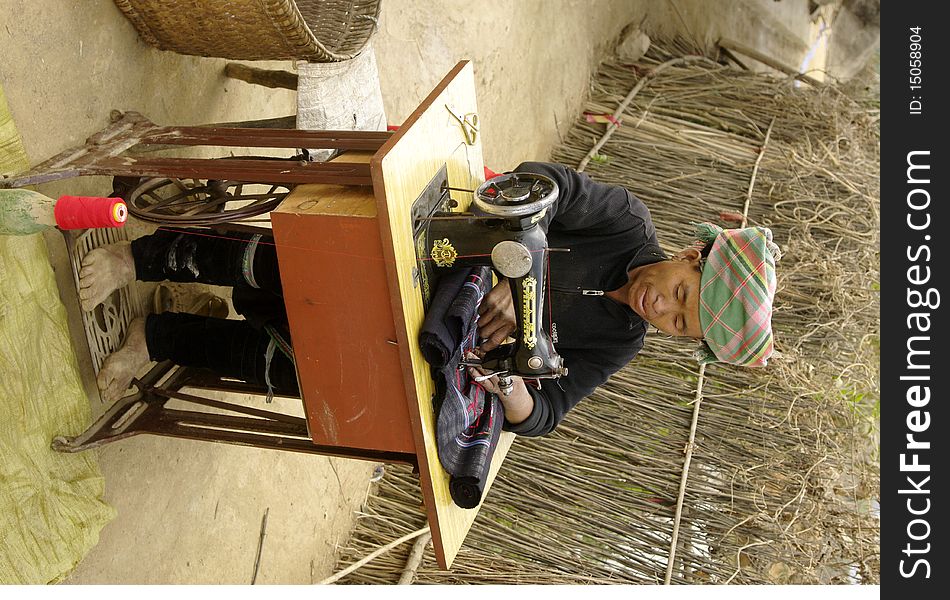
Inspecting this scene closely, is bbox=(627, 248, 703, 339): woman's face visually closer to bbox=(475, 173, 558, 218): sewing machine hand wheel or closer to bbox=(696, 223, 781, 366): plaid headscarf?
bbox=(696, 223, 781, 366): plaid headscarf

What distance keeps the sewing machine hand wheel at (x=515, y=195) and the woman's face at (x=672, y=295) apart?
0.47m

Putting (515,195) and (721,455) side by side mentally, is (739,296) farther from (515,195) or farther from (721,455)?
(721,455)

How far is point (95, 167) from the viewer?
1.62m

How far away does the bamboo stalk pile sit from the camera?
265cm

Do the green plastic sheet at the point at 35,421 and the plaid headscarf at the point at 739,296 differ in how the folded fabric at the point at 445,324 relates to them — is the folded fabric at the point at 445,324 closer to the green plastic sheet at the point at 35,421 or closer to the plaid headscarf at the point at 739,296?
the plaid headscarf at the point at 739,296

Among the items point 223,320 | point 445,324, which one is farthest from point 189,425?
point 445,324

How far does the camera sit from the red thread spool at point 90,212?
1369 millimetres

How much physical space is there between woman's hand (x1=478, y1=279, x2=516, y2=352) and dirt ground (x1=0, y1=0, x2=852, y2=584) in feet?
2.85

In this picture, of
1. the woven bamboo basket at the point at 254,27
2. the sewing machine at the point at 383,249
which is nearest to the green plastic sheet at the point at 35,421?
the sewing machine at the point at 383,249
